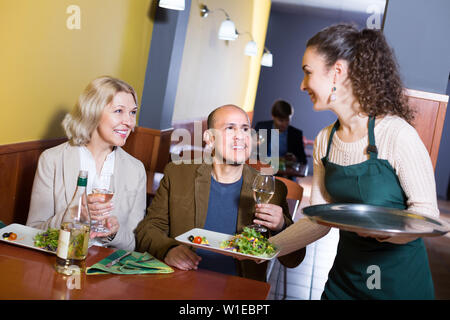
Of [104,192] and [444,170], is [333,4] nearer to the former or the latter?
[444,170]

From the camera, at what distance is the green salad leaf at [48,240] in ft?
5.41

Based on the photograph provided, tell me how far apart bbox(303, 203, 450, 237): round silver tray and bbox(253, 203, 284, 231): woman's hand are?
0.33 m

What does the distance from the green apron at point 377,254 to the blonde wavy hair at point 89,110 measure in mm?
1188

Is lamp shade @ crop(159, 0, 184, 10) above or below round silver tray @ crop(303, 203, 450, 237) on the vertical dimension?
above

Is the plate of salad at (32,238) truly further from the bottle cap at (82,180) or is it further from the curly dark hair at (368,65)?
the curly dark hair at (368,65)

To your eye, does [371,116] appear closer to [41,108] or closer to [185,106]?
[41,108]

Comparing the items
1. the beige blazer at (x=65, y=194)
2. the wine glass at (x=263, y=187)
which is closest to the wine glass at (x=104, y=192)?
the beige blazer at (x=65, y=194)

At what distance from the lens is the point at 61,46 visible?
2.81m

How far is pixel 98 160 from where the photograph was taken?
95.0 inches

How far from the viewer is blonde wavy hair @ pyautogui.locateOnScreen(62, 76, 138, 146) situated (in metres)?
2.37

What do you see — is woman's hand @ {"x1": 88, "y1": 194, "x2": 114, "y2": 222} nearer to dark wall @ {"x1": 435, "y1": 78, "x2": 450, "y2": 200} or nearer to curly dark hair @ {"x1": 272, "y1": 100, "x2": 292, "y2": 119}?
curly dark hair @ {"x1": 272, "y1": 100, "x2": 292, "y2": 119}
